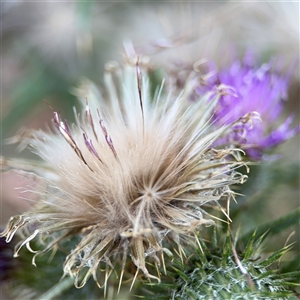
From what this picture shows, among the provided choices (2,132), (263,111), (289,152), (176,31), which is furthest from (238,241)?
(176,31)

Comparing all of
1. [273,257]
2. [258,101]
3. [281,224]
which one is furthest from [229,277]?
[258,101]

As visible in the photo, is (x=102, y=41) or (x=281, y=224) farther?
(x=102, y=41)

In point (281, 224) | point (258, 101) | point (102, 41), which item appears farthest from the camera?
point (102, 41)

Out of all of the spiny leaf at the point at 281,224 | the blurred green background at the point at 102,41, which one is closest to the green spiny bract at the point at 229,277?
the spiny leaf at the point at 281,224

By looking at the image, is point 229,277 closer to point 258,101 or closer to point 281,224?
point 281,224

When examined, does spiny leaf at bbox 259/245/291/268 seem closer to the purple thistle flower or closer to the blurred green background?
the purple thistle flower

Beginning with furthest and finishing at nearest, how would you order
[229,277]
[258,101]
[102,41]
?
[102,41], [258,101], [229,277]

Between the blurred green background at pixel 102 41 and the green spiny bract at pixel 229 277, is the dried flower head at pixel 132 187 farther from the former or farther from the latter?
the blurred green background at pixel 102 41

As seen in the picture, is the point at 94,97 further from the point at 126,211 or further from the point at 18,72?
the point at 18,72
